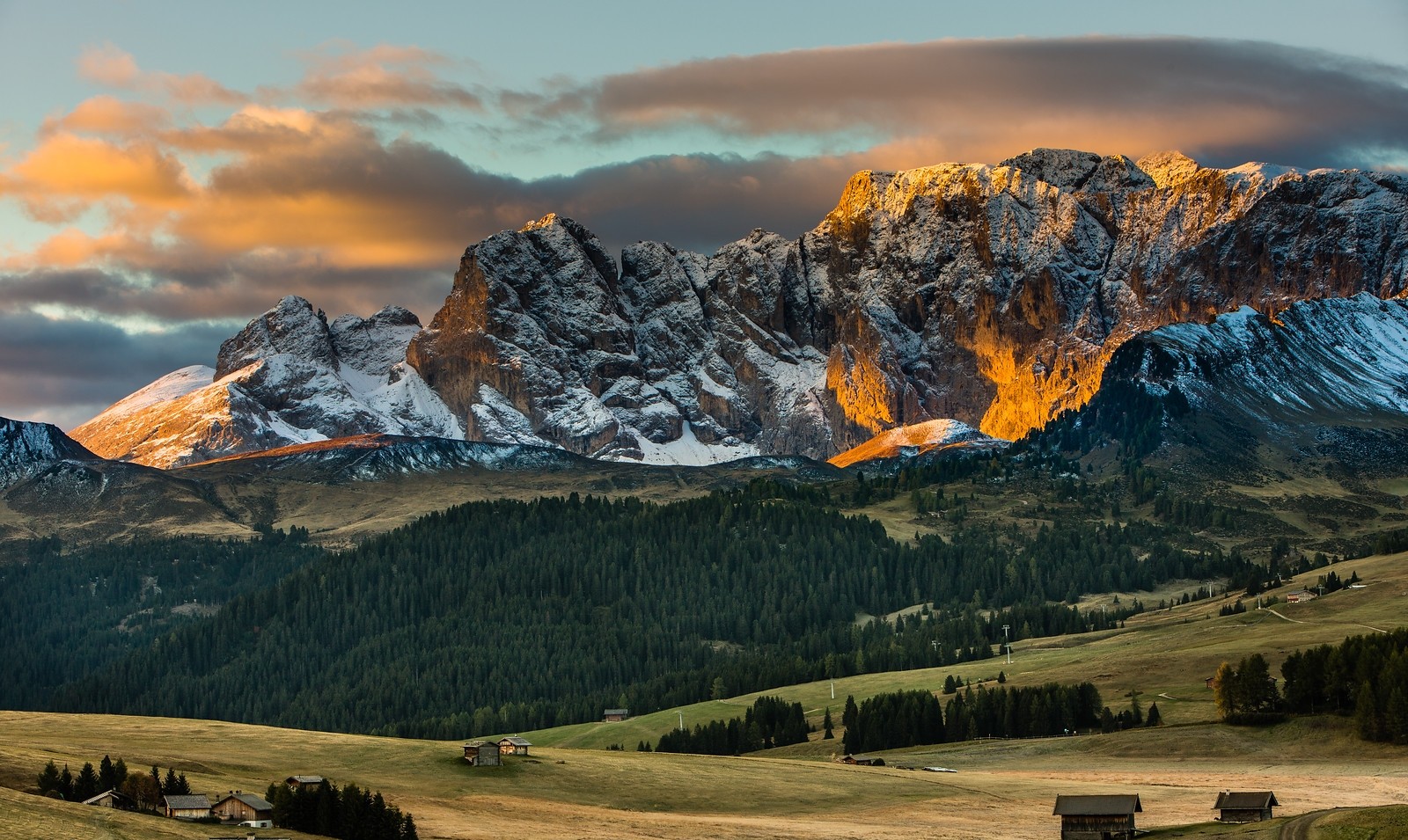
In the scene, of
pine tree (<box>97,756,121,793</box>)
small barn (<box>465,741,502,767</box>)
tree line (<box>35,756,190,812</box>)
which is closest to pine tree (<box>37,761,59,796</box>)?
tree line (<box>35,756,190,812</box>)

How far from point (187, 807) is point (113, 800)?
5545mm

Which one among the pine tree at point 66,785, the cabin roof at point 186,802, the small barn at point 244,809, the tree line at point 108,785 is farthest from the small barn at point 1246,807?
the pine tree at point 66,785

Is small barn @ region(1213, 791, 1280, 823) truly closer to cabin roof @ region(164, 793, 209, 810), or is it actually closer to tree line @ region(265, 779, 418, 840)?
tree line @ region(265, 779, 418, 840)

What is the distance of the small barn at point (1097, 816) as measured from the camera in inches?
5566

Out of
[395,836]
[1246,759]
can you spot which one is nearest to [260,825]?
[395,836]

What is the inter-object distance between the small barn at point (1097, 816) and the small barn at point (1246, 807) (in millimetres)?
6233

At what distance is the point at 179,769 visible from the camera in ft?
520

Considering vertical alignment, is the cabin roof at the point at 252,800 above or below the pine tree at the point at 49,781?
below

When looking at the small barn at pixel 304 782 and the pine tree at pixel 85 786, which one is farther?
the small barn at pixel 304 782

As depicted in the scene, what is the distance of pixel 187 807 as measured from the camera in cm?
13650

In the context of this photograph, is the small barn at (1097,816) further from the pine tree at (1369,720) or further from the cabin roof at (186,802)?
the cabin roof at (186,802)

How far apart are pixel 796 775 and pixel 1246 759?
156 feet

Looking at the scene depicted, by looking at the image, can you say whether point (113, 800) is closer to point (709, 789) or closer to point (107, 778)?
point (107, 778)

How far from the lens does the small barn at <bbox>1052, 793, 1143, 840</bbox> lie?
14138 centimetres
